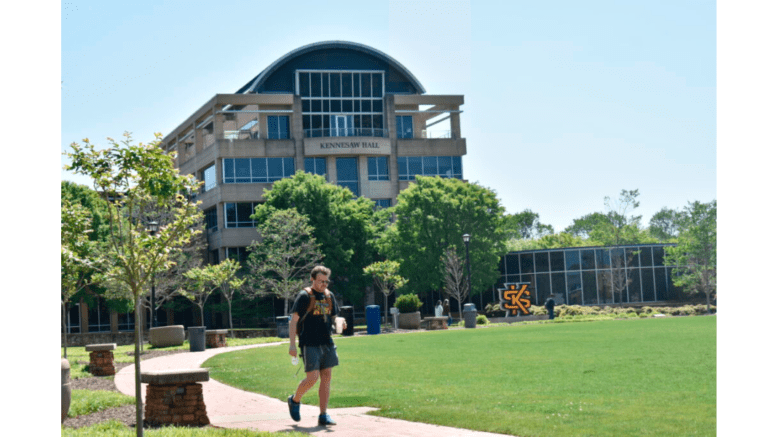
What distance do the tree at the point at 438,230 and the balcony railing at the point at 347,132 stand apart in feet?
37.7

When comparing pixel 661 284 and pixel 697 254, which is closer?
pixel 697 254

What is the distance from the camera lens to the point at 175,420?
34.3ft

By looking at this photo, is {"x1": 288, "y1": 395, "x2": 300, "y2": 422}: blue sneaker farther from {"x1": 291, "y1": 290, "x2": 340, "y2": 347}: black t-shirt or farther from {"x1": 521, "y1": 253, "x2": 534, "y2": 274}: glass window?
{"x1": 521, "y1": 253, "x2": 534, "y2": 274}: glass window

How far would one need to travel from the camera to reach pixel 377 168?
7188 cm

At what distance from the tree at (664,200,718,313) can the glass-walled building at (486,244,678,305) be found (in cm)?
259

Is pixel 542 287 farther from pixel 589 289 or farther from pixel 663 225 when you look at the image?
pixel 663 225

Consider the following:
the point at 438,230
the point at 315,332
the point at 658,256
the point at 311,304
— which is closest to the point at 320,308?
the point at 311,304

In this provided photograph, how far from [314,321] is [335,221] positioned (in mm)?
50198

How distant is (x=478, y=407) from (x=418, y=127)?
6481cm
